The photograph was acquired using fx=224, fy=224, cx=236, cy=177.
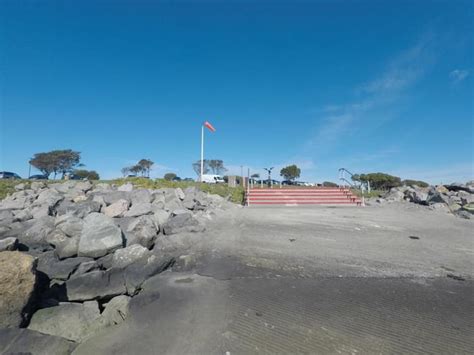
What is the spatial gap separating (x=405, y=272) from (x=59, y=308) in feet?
16.0

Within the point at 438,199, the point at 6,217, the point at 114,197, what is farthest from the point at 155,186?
the point at 438,199

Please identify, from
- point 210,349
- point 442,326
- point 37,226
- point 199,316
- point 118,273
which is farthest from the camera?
point 37,226

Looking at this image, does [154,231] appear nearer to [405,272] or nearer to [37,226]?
[37,226]

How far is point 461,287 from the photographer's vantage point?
307 centimetres

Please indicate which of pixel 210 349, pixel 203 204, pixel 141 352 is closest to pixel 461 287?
pixel 210 349

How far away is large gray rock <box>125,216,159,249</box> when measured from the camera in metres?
4.87

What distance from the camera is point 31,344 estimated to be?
7.09ft

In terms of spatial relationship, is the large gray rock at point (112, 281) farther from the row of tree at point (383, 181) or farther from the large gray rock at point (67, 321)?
the row of tree at point (383, 181)

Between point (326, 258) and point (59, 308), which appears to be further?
point (326, 258)

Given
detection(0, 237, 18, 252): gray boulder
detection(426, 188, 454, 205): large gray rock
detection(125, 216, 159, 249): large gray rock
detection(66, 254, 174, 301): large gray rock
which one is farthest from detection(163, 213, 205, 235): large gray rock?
detection(426, 188, 454, 205): large gray rock

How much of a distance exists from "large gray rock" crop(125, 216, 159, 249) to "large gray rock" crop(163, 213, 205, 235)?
0.30 metres

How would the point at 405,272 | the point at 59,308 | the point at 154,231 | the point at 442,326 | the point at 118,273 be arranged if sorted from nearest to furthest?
the point at 442,326
the point at 59,308
the point at 405,272
the point at 118,273
the point at 154,231

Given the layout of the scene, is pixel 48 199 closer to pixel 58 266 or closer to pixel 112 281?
pixel 58 266

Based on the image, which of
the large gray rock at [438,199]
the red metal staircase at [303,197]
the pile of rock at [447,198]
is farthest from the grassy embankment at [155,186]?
the large gray rock at [438,199]
